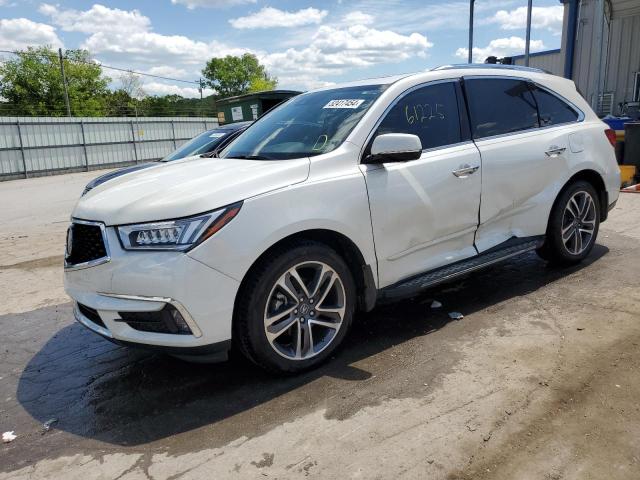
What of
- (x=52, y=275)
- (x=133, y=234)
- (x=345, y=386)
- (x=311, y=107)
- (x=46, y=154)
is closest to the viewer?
(x=133, y=234)

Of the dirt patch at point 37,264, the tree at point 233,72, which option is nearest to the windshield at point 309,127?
the dirt patch at point 37,264

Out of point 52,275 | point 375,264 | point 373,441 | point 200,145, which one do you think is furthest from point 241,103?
point 373,441

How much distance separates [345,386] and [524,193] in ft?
7.50

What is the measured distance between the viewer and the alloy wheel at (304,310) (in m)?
3.04

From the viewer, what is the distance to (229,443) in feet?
8.52

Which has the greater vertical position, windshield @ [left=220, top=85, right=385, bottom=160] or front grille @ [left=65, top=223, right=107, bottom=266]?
windshield @ [left=220, top=85, right=385, bottom=160]

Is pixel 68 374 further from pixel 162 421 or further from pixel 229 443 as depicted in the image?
pixel 229 443

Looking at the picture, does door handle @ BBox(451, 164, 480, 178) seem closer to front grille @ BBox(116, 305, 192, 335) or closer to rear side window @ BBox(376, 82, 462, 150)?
rear side window @ BBox(376, 82, 462, 150)

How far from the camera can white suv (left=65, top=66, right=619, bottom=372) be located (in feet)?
9.11

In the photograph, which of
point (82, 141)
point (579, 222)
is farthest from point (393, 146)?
point (82, 141)

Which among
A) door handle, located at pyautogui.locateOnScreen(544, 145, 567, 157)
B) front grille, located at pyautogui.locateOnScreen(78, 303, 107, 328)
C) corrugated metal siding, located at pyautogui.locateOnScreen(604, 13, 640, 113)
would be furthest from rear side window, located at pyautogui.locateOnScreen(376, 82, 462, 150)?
corrugated metal siding, located at pyautogui.locateOnScreen(604, 13, 640, 113)

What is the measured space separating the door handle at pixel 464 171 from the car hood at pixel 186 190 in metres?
1.19

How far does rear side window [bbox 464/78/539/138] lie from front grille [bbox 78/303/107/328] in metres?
2.94

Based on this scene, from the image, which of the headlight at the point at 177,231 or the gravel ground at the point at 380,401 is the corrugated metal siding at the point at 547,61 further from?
the headlight at the point at 177,231
